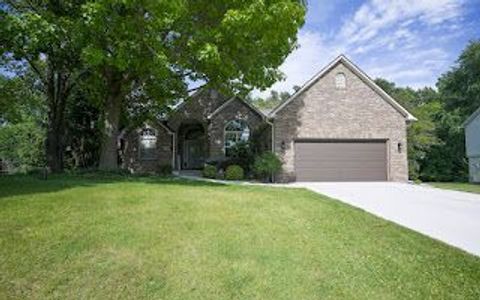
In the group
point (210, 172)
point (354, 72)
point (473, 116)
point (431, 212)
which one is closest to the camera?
point (431, 212)

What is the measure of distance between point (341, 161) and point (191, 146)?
13.1 m

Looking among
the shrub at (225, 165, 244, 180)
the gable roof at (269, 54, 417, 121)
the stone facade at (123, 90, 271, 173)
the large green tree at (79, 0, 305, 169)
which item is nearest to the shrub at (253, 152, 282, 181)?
the shrub at (225, 165, 244, 180)

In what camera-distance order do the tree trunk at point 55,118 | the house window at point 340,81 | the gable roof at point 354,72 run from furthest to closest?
the house window at point 340,81, the tree trunk at point 55,118, the gable roof at point 354,72

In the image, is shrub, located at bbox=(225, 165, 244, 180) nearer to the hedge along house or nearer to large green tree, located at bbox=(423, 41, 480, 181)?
the hedge along house

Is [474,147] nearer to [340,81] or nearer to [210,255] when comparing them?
[340,81]

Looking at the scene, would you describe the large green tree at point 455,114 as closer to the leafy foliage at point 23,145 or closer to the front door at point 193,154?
the front door at point 193,154

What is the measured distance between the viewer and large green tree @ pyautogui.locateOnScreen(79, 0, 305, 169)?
13.9 m

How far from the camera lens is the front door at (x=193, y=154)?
28.6 m

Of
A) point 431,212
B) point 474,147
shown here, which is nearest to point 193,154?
point 431,212

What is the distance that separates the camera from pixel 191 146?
95.9 feet

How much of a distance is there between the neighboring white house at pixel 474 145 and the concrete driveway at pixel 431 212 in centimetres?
1639

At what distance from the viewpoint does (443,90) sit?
149 ft

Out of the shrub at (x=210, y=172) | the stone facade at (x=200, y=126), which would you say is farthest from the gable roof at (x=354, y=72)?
the shrub at (x=210, y=172)

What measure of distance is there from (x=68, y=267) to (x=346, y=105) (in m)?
18.2
